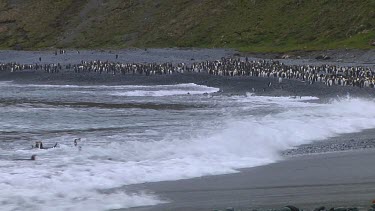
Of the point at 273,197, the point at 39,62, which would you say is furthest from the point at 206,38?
the point at 273,197

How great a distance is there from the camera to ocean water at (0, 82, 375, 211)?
44.0 ft

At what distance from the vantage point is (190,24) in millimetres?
79188

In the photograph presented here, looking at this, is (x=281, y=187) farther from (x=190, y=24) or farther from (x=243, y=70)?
(x=190, y=24)

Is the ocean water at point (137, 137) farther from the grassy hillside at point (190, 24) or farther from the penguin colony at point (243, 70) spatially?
the grassy hillside at point (190, 24)

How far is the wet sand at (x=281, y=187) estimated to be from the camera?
11.9m

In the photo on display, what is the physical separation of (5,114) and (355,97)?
15.7m

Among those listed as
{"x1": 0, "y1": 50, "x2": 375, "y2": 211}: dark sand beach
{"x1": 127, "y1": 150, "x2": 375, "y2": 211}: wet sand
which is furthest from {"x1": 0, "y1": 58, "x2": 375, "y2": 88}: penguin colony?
{"x1": 127, "y1": 150, "x2": 375, "y2": 211}: wet sand

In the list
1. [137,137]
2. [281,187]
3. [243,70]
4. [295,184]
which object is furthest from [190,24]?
[281,187]

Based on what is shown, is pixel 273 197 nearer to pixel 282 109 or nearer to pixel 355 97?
pixel 282 109

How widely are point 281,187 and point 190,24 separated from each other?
6666 centimetres

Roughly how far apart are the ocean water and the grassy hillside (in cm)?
3072

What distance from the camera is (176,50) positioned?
226ft

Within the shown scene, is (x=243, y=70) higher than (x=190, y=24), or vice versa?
(x=190, y=24)

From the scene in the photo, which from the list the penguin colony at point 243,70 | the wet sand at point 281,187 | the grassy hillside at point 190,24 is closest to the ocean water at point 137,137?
the wet sand at point 281,187
